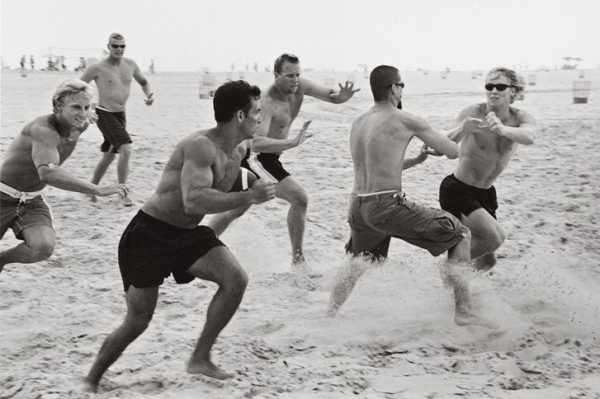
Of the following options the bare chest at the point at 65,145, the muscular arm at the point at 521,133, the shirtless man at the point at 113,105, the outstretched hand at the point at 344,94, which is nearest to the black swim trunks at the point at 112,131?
the shirtless man at the point at 113,105

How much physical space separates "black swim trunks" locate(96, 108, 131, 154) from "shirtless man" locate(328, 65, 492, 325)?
391cm

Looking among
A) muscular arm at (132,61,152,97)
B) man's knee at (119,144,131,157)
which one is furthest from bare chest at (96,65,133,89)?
man's knee at (119,144,131,157)

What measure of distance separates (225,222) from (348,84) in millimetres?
1541

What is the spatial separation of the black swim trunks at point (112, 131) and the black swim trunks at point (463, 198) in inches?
156

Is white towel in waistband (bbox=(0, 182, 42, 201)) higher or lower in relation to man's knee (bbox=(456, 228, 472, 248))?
higher

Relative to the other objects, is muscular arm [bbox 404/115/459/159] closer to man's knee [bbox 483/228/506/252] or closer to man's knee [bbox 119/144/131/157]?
man's knee [bbox 483/228/506/252]

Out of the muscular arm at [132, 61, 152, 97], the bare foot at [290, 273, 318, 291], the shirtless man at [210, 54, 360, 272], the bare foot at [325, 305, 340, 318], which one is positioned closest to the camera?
the bare foot at [325, 305, 340, 318]

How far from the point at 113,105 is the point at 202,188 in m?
4.95

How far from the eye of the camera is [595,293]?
18.6ft

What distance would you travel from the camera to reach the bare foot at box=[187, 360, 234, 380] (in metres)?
3.75

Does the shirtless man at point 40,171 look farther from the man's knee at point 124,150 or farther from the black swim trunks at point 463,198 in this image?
the man's knee at point 124,150

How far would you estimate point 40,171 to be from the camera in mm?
4270

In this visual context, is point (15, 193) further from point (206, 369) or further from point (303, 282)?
point (303, 282)

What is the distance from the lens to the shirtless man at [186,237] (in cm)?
352
